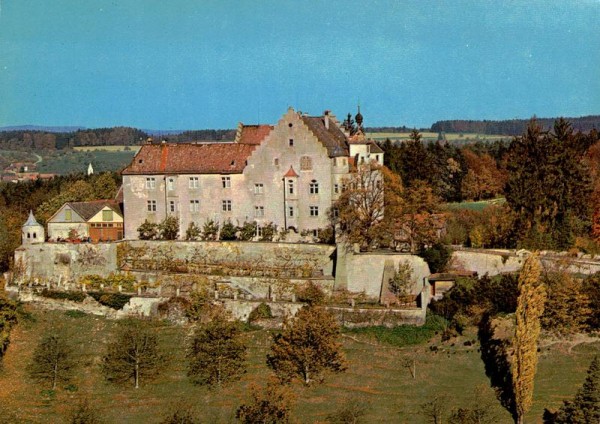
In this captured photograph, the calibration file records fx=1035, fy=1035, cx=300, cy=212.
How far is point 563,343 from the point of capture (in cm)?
4675

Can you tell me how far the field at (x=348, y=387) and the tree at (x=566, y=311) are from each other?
0.97m

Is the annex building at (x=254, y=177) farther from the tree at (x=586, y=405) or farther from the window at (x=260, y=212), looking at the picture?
the tree at (x=586, y=405)

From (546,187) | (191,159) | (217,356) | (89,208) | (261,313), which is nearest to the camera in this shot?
(217,356)

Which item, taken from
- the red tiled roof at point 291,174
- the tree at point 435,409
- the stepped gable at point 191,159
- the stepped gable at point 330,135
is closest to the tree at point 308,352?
the tree at point 435,409

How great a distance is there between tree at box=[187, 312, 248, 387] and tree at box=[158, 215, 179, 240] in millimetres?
13754

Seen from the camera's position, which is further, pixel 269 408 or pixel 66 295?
pixel 66 295

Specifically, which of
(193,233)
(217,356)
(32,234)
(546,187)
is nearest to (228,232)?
(193,233)

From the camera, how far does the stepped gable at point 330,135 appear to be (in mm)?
60594

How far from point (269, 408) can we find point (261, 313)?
11303mm

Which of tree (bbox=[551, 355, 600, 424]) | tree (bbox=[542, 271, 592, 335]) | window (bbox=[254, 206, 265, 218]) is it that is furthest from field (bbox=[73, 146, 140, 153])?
tree (bbox=[551, 355, 600, 424])

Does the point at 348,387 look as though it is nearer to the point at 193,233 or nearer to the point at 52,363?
the point at 52,363

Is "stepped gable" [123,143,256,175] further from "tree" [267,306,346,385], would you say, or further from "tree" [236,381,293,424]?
"tree" [236,381,293,424]

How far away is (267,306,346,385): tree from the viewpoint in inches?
1843

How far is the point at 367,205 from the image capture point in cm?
5841
